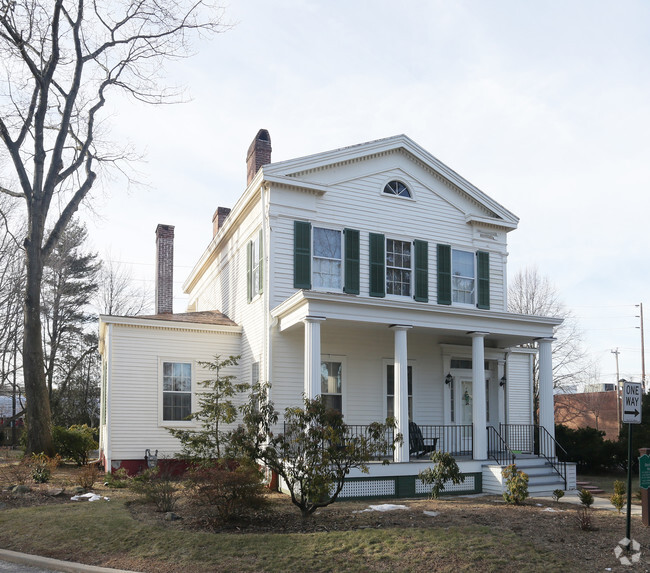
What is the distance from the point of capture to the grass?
7656 mm

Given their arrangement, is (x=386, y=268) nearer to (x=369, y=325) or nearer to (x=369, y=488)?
(x=369, y=325)

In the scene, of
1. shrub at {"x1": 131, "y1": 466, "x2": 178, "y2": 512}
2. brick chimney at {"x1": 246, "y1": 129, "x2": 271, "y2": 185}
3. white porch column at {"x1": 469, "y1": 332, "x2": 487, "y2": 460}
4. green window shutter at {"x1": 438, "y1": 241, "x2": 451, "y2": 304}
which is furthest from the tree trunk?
white porch column at {"x1": 469, "y1": 332, "x2": 487, "y2": 460}

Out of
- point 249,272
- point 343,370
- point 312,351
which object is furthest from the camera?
point 249,272

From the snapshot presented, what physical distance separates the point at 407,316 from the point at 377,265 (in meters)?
2.65

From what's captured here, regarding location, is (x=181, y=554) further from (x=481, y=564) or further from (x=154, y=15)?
(x=154, y=15)

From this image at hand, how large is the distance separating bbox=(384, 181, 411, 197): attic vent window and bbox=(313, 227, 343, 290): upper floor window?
7.04 feet

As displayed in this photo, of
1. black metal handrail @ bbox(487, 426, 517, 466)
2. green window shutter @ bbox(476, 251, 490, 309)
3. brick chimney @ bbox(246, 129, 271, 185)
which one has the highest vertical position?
brick chimney @ bbox(246, 129, 271, 185)

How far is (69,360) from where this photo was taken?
3584 centimetres

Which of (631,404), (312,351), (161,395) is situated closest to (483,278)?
(312,351)

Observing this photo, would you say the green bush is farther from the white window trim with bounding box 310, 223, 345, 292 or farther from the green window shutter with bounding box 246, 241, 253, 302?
the white window trim with bounding box 310, 223, 345, 292

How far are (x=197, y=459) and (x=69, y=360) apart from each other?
27.3 meters

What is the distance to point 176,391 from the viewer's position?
16734mm

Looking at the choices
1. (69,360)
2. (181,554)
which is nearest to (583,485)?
(181,554)

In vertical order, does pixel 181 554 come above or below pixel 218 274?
below
